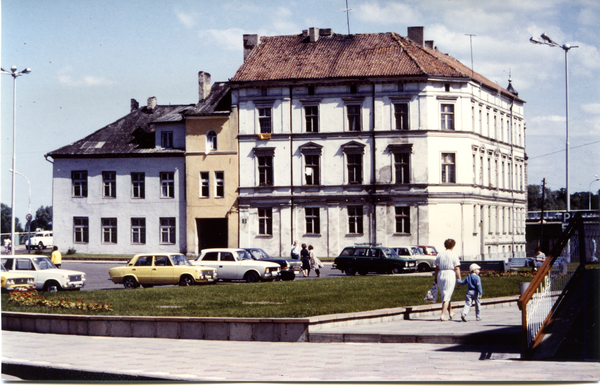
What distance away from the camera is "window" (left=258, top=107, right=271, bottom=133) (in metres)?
57.1

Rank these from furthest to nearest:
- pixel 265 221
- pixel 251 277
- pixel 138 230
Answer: pixel 138 230, pixel 265 221, pixel 251 277

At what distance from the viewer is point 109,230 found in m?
60.2

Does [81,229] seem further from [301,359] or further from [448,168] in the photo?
[301,359]

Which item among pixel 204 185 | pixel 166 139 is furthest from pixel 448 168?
pixel 166 139

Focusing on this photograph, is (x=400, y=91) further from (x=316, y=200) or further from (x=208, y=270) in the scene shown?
(x=208, y=270)

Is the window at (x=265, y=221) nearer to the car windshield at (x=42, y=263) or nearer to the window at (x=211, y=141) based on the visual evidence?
the window at (x=211, y=141)

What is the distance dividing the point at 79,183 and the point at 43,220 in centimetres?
3186

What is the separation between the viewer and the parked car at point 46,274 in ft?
92.4

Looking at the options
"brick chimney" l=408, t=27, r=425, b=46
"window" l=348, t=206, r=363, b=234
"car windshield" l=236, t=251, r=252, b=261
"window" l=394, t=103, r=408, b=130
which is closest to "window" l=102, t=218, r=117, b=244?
"window" l=348, t=206, r=363, b=234

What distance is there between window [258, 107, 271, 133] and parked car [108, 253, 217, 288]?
26088 mm

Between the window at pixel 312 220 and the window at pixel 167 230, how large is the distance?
10.2m

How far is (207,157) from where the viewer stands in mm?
58688

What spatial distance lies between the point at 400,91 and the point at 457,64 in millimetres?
4796

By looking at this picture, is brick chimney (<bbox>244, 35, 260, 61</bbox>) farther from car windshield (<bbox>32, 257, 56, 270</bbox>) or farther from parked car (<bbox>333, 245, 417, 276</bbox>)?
car windshield (<bbox>32, 257, 56, 270</bbox>)
